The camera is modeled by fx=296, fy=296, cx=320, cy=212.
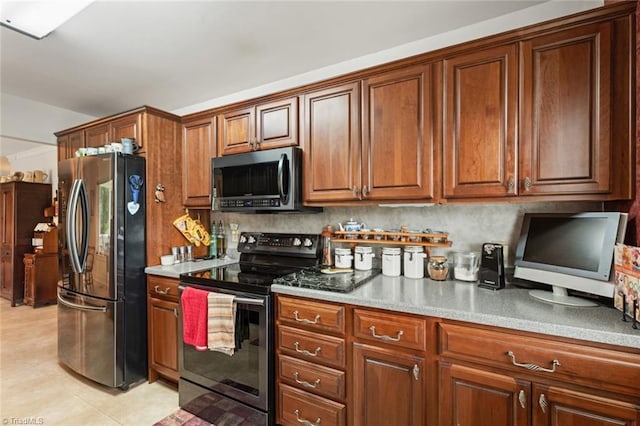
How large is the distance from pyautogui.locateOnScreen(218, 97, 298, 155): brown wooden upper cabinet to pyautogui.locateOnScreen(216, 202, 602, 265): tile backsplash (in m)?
0.67

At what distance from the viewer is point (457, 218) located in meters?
1.95

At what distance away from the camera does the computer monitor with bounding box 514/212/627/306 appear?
1.27 metres

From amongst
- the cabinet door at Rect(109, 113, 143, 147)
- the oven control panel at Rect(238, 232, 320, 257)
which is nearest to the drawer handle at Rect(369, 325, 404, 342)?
the oven control panel at Rect(238, 232, 320, 257)

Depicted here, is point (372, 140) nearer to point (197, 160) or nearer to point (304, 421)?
point (197, 160)

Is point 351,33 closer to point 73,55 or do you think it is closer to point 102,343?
point 73,55

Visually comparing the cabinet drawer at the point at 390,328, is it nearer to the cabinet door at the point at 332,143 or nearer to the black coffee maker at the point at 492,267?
the black coffee maker at the point at 492,267

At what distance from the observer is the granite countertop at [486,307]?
42.7 inches

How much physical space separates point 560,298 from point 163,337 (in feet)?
8.45

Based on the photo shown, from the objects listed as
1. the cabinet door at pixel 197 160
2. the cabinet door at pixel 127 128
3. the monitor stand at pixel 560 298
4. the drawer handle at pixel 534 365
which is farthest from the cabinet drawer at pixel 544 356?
the cabinet door at pixel 127 128

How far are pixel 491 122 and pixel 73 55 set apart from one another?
9.63 feet

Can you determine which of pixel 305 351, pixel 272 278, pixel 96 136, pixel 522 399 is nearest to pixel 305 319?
pixel 305 351

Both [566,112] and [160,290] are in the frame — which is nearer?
[566,112]

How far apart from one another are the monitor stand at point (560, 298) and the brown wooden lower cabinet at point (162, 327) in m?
2.29

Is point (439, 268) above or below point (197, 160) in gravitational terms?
below
